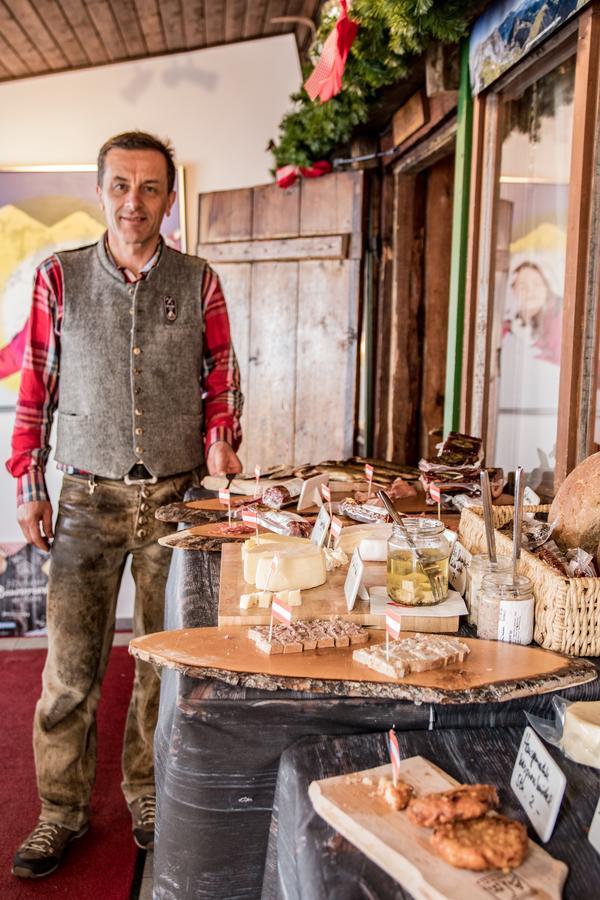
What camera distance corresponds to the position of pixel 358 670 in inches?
48.1

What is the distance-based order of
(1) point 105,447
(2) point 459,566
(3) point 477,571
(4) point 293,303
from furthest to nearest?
(4) point 293,303 → (1) point 105,447 → (2) point 459,566 → (3) point 477,571

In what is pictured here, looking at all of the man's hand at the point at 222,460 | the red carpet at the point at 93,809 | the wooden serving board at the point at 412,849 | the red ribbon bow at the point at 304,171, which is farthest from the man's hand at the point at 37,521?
the red ribbon bow at the point at 304,171

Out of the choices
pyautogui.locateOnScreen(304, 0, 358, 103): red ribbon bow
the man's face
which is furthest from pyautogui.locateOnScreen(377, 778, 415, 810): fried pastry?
pyautogui.locateOnScreen(304, 0, 358, 103): red ribbon bow

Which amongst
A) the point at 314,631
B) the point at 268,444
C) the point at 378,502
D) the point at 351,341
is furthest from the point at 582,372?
the point at 268,444

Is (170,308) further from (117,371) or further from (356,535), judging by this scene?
(356,535)

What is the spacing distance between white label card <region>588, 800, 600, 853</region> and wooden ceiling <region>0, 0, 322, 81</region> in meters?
4.02

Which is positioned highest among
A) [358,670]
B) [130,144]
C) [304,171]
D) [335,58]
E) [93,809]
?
[335,58]

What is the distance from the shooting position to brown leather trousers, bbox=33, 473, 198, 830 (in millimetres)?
2326

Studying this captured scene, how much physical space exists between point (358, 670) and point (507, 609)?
307 millimetres

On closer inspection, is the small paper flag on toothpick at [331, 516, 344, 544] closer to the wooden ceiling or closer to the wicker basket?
the wicker basket

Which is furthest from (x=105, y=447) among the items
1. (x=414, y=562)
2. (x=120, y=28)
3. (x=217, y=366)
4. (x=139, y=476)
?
(x=120, y=28)

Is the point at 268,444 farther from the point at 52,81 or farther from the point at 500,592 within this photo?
the point at 500,592

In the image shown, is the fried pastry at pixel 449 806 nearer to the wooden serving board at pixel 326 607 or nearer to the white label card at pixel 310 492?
the wooden serving board at pixel 326 607

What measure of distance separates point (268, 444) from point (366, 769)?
3.37 metres
